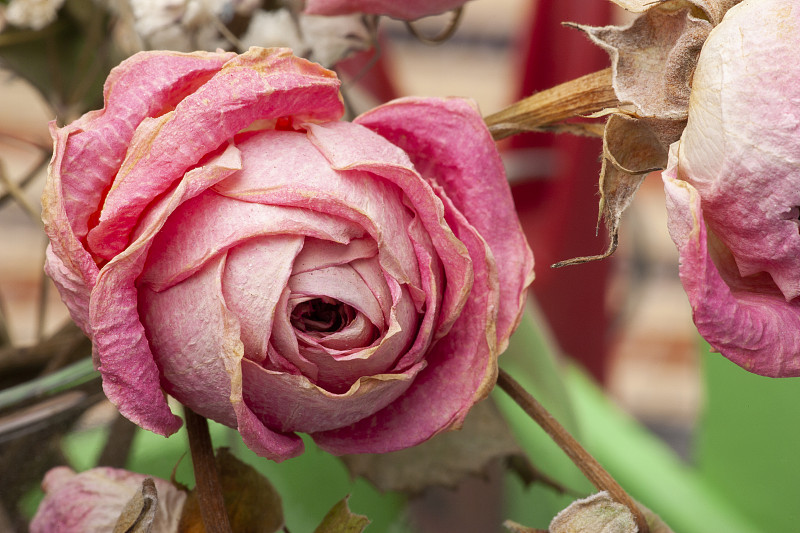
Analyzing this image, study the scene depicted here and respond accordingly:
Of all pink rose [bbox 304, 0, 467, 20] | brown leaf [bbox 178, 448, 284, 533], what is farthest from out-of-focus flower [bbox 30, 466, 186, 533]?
pink rose [bbox 304, 0, 467, 20]

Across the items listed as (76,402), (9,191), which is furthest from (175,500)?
(9,191)

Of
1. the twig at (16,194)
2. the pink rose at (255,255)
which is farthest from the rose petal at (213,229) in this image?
the twig at (16,194)

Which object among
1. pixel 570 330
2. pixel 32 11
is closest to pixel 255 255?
pixel 32 11

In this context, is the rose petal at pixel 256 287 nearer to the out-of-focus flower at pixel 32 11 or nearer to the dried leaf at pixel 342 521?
the dried leaf at pixel 342 521

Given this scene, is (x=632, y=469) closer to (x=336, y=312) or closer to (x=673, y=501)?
(x=673, y=501)

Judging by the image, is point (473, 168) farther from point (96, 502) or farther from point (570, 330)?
point (570, 330)

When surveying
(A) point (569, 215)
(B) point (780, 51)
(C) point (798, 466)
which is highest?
(B) point (780, 51)

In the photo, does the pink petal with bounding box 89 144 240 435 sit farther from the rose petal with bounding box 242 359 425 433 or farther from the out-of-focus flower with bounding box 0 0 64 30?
the out-of-focus flower with bounding box 0 0 64 30
